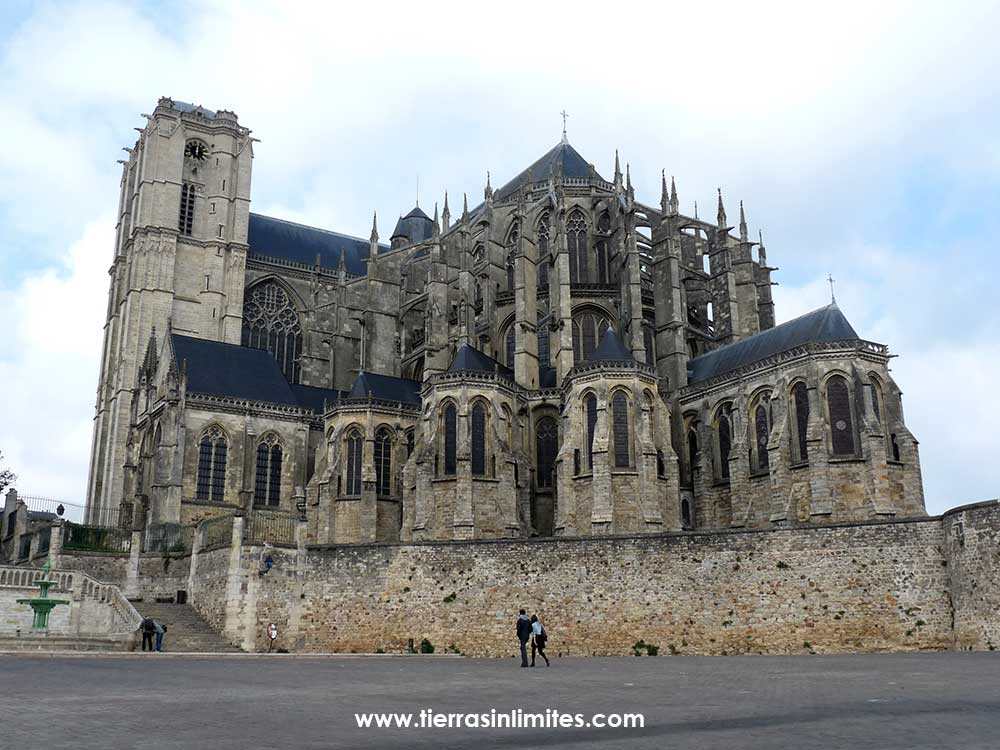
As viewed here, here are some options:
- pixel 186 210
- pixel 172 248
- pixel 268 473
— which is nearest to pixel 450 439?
pixel 268 473

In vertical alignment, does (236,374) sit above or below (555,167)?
below

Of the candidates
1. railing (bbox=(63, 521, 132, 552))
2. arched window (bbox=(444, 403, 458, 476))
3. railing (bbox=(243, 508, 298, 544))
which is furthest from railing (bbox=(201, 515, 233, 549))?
arched window (bbox=(444, 403, 458, 476))

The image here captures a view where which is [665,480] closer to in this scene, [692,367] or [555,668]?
[692,367]

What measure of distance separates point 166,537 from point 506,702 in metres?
Answer: 27.8

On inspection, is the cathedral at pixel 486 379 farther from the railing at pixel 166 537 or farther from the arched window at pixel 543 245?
the railing at pixel 166 537

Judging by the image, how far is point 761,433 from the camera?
37.4 meters

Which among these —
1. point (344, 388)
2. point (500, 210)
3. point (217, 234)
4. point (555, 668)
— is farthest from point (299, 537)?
point (217, 234)

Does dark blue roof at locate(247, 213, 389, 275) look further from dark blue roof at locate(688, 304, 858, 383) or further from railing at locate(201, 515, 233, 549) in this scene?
railing at locate(201, 515, 233, 549)

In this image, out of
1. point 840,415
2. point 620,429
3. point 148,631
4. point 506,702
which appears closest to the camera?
point 506,702

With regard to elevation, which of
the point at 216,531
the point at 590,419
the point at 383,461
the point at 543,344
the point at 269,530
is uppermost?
the point at 543,344

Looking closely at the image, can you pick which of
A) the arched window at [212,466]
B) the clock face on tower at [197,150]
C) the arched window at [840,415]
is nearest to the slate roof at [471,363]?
the arched window at [212,466]

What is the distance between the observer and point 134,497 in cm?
4147

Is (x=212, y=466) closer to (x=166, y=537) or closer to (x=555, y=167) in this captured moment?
(x=166, y=537)

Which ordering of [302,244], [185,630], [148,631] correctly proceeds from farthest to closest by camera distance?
1. [302,244]
2. [185,630]
3. [148,631]
